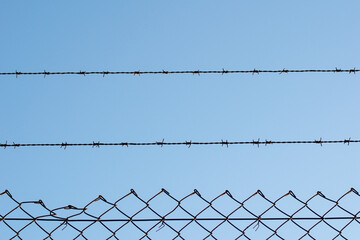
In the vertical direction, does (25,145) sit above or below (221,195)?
above

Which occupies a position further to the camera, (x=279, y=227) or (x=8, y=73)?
(x=8, y=73)

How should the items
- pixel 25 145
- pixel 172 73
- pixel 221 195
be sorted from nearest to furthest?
pixel 221 195
pixel 25 145
pixel 172 73

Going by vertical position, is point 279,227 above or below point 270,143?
below

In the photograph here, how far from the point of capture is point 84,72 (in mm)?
4062

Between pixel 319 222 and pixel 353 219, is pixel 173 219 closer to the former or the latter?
pixel 319 222

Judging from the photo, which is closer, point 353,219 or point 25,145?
point 353,219

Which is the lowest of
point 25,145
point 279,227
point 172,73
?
point 279,227

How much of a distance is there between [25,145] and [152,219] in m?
1.63

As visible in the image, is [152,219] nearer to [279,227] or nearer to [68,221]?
[68,221]

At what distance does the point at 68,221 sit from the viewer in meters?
2.44

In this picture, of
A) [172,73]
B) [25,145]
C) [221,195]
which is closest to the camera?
[221,195]

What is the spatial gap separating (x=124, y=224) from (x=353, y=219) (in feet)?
4.41

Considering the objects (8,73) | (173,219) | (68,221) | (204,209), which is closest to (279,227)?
(204,209)

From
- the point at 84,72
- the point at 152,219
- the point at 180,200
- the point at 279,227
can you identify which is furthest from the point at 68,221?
the point at 84,72
